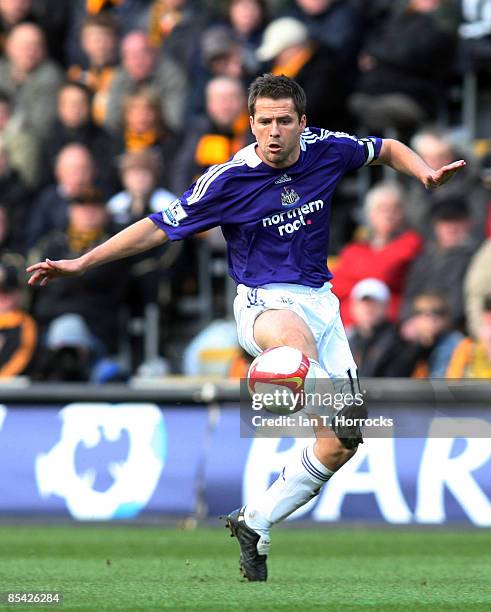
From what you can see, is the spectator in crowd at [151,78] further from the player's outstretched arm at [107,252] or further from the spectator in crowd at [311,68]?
the player's outstretched arm at [107,252]

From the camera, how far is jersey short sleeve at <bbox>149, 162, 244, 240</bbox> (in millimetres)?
7180

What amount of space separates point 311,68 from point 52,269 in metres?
7.87

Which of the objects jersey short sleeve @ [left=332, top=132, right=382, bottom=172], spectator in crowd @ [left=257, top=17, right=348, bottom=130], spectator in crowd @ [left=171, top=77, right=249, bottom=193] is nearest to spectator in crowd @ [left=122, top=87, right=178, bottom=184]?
spectator in crowd @ [left=171, top=77, right=249, bottom=193]

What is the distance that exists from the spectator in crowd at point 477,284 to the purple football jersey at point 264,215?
532 centimetres

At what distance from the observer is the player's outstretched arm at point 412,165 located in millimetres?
7043

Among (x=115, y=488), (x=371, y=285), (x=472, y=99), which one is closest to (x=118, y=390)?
(x=115, y=488)

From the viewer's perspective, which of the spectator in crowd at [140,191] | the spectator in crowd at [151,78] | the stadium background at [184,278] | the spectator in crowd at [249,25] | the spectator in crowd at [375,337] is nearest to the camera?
the stadium background at [184,278]

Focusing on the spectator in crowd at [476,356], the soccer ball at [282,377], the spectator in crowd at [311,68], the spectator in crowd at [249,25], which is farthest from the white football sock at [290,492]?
the spectator in crowd at [249,25]

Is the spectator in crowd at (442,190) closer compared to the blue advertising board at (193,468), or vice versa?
the blue advertising board at (193,468)

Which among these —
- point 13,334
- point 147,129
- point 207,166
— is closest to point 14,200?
point 147,129

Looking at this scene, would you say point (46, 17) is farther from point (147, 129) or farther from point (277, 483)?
point (277, 483)

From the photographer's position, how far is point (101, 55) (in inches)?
635

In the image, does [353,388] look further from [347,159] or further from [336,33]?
[336,33]

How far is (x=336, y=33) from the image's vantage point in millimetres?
14672
